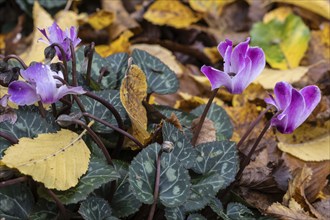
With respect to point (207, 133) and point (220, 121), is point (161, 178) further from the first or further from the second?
point (220, 121)

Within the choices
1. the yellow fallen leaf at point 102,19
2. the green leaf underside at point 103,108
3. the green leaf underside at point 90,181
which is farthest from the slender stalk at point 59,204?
the yellow fallen leaf at point 102,19

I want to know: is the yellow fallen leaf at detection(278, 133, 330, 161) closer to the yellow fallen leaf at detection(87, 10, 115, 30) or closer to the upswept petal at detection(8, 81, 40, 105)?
the upswept petal at detection(8, 81, 40, 105)

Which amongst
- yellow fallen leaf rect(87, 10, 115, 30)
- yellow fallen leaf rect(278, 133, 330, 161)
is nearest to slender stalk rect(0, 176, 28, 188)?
yellow fallen leaf rect(278, 133, 330, 161)

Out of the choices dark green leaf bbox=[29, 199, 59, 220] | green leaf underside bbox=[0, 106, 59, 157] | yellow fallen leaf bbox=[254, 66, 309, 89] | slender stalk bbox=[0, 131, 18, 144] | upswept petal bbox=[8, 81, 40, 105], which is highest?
upswept petal bbox=[8, 81, 40, 105]

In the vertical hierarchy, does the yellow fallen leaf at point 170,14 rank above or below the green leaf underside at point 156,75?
below

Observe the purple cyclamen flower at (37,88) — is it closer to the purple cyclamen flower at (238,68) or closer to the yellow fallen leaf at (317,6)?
the purple cyclamen flower at (238,68)

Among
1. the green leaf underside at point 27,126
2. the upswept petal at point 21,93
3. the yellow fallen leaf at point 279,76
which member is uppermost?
the upswept petal at point 21,93
